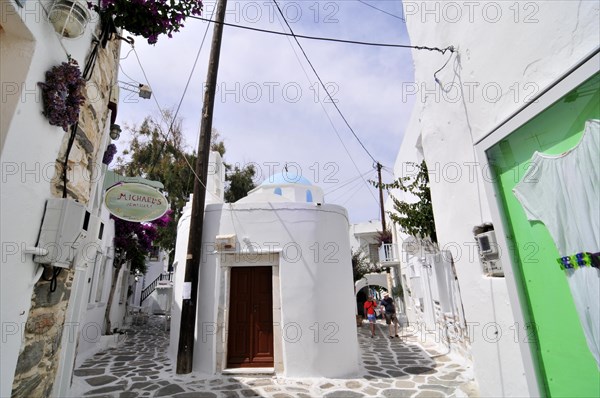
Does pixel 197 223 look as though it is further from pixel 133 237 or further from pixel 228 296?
pixel 133 237

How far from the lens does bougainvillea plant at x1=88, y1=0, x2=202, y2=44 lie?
121 inches

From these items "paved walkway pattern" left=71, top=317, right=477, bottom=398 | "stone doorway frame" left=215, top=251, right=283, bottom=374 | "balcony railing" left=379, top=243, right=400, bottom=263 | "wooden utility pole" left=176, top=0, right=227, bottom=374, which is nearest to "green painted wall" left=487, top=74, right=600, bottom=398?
"paved walkway pattern" left=71, top=317, right=477, bottom=398

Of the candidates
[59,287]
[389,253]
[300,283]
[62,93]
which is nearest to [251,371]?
[300,283]

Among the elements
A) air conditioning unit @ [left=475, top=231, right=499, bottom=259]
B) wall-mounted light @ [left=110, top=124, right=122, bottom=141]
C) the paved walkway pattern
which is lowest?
the paved walkway pattern

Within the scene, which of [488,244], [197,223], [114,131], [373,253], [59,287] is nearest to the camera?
[488,244]

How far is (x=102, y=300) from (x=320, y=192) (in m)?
8.76

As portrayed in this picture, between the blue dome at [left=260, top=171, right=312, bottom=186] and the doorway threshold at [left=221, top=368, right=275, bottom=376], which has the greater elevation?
the blue dome at [left=260, top=171, right=312, bottom=186]

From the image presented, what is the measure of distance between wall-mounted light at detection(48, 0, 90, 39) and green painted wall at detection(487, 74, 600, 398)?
139 inches

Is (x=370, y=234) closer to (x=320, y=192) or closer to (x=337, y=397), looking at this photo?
(x=320, y=192)

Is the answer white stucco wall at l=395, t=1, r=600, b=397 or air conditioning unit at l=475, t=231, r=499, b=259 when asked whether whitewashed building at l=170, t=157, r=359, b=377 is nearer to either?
white stucco wall at l=395, t=1, r=600, b=397

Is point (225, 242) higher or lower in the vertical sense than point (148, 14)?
lower

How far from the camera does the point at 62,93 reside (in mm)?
2457

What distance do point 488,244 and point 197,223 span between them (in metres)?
6.11

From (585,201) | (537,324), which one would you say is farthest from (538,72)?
(537,324)
